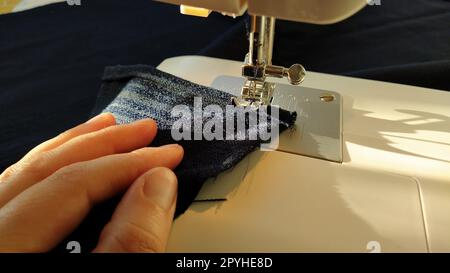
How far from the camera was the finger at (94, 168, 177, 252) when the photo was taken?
0.40 metres

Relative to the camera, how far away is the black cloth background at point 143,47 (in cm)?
71

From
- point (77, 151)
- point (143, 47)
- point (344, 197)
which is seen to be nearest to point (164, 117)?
point (77, 151)

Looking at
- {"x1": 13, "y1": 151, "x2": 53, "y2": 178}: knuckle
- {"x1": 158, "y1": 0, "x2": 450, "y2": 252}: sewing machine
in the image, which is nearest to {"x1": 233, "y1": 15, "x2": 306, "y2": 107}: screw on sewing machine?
{"x1": 158, "y1": 0, "x2": 450, "y2": 252}: sewing machine

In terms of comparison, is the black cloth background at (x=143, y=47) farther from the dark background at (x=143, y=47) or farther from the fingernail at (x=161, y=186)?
the fingernail at (x=161, y=186)

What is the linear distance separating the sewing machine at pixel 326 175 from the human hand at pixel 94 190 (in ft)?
0.17

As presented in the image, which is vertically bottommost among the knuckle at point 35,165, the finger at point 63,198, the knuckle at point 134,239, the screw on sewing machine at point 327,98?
the knuckle at point 134,239

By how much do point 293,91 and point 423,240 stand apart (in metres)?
0.31

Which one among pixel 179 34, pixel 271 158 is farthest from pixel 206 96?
pixel 179 34

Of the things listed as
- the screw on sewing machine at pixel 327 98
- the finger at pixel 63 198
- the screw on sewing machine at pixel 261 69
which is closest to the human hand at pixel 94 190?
the finger at pixel 63 198

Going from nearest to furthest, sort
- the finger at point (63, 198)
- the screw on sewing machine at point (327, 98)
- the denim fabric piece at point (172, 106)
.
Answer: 1. the finger at point (63, 198)
2. the denim fabric piece at point (172, 106)
3. the screw on sewing machine at point (327, 98)

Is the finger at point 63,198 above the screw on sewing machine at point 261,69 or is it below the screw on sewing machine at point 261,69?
below

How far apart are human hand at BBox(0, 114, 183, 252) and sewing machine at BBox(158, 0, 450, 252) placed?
51mm

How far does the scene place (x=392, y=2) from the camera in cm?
110
